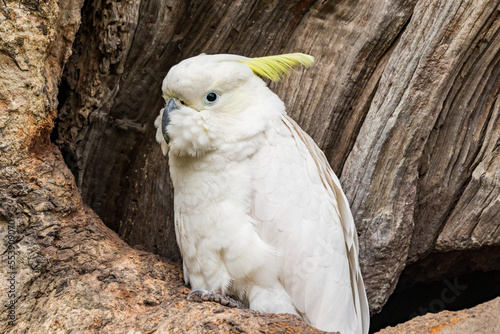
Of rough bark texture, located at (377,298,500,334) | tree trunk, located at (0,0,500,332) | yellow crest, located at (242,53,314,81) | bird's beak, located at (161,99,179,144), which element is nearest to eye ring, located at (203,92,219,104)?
bird's beak, located at (161,99,179,144)

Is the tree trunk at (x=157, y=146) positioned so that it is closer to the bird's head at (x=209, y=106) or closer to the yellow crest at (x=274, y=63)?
the yellow crest at (x=274, y=63)

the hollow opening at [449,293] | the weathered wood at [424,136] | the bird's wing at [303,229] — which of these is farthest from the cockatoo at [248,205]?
the hollow opening at [449,293]

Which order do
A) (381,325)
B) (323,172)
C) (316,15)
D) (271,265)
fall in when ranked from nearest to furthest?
(271,265) → (323,172) → (316,15) → (381,325)

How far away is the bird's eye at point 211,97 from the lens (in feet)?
7.77

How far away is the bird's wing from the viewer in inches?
91.3

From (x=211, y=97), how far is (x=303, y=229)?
30.0 inches

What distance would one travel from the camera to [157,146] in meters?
3.14

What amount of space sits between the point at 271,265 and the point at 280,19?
152 centimetres

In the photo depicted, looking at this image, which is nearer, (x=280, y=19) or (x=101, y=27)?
(x=101, y=27)

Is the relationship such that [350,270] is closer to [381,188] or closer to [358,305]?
[358,305]

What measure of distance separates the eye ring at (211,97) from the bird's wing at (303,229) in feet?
1.02

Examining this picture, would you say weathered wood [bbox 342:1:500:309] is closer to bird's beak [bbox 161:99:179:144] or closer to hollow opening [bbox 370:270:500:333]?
hollow opening [bbox 370:270:500:333]

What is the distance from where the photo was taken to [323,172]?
2553 mm

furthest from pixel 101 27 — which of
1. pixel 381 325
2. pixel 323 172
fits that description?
pixel 381 325
